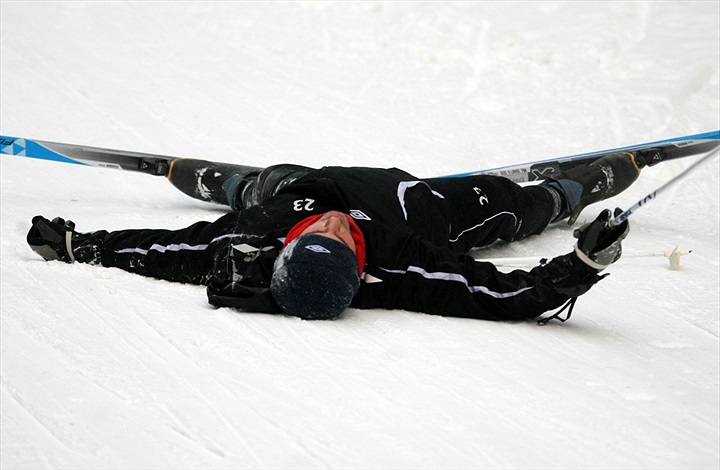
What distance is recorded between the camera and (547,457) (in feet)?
6.53

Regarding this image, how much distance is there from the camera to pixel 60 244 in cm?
330

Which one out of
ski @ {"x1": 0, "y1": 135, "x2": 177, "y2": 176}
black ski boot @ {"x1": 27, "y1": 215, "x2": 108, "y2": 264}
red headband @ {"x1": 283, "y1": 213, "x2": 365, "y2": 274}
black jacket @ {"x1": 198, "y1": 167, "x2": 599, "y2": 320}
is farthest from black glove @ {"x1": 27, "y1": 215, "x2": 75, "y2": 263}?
ski @ {"x1": 0, "y1": 135, "x2": 177, "y2": 176}

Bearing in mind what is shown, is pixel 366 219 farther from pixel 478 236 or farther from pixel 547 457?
pixel 547 457

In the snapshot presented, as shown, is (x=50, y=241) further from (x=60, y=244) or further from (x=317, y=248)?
(x=317, y=248)

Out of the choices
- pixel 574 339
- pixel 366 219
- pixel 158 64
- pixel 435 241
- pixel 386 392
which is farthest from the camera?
pixel 158 64

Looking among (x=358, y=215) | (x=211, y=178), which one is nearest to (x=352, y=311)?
(x=358, y=215)

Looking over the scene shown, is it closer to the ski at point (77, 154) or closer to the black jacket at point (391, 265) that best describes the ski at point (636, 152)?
the black jacket at point (391, 265)

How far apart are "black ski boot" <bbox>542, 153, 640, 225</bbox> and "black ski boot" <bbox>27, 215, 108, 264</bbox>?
1.96 meters

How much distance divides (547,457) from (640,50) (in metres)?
5.32

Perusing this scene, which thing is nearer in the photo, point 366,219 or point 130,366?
point 130,366

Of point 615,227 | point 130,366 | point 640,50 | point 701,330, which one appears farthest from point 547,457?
point 640,50

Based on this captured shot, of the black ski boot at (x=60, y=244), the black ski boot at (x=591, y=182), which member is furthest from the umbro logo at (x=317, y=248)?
the black ski boot at (x=591, y=182)

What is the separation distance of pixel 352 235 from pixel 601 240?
77 centimetres

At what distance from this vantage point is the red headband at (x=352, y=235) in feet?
9.13
